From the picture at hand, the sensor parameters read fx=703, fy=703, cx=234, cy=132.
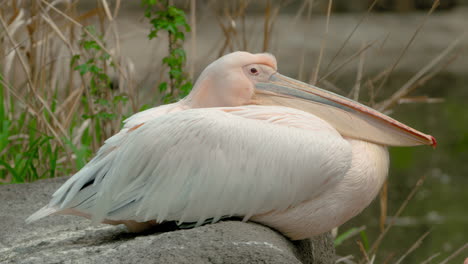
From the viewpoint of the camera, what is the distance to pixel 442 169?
23.8 ft

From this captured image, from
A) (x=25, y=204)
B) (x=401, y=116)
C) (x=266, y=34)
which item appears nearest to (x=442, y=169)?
(x=401, y=116)

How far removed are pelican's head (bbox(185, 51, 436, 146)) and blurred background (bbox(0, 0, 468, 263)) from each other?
0.81 m

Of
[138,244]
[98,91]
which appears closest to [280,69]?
[98,91]

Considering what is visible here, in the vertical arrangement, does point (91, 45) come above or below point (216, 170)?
above

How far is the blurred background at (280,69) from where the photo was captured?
3582 mm

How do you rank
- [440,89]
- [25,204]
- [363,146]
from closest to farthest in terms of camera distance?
1. [363,146]
2. [25,204]
3. [440,89]

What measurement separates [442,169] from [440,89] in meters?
2.36

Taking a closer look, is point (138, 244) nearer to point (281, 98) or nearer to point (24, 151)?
point (281, 98)

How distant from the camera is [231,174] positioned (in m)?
2.25

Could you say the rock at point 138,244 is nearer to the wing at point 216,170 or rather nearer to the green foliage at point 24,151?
the wing at point 216,170

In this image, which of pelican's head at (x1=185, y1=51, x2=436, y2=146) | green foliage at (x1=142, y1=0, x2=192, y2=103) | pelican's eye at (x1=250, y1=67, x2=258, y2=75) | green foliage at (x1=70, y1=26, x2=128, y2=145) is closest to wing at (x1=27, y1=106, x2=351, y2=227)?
pelican's head at (x1=185, y1=51, x2=436, y2=146)

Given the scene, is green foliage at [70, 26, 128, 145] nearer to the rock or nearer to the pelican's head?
the rock

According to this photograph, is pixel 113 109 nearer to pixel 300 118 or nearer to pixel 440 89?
pixel 300 118

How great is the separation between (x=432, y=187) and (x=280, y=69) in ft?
9.33
